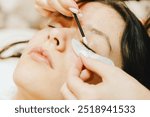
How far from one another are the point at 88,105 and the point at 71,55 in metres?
0.17

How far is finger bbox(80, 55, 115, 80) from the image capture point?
0.86 meters

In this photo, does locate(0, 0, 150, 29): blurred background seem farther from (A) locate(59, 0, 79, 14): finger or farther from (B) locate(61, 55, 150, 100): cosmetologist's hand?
(B) locate(61, 55, 150, 100): cosmetologist's hand

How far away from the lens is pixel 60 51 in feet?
3.24

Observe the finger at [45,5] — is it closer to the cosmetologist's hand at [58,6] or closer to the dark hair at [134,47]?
the cosmetologist's hand at [58,6]

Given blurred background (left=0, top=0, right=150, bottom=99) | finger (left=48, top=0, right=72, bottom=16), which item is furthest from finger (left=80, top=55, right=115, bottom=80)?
blurred background (left=0, top=0, right=150, bottom=99)

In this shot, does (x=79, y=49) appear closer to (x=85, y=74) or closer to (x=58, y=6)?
(x=85, y=74)

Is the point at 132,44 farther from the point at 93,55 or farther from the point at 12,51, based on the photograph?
the point at 12,51

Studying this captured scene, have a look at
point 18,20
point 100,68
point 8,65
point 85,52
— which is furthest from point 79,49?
point 18,20

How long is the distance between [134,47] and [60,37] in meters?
0.26

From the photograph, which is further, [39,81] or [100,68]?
[39,81]

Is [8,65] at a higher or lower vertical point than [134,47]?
lower

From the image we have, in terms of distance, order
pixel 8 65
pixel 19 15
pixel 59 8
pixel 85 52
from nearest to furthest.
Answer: pixel 85 52
pixel 59 8
pixel 8 65
pixel 19 15

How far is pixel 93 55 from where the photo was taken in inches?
37.2

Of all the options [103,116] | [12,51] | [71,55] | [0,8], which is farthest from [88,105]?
[0,8]
